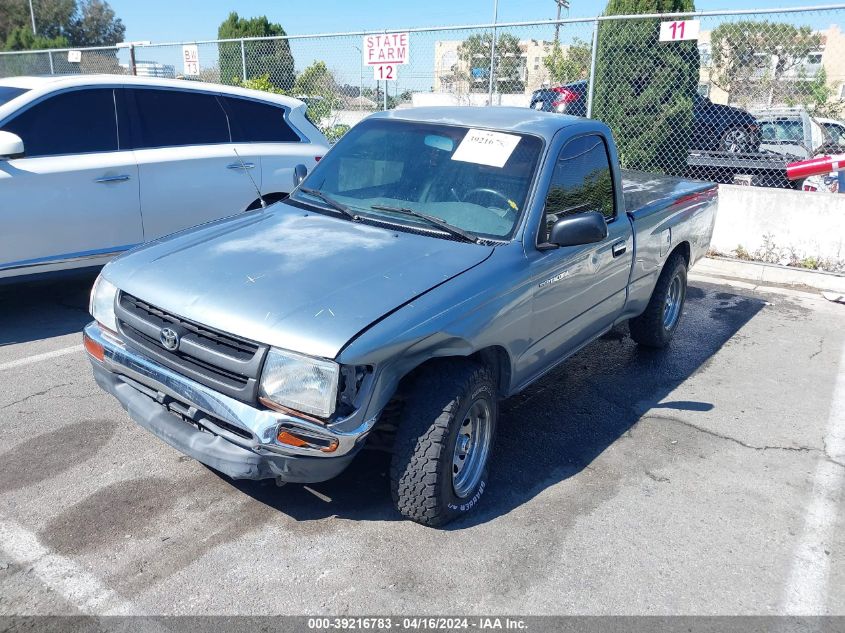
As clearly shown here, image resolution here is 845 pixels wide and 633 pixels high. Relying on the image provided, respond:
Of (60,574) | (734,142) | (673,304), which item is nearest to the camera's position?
(60,574)

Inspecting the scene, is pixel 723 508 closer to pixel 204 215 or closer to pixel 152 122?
pixel 204 215

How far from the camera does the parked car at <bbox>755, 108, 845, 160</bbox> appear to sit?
11719 millimetres

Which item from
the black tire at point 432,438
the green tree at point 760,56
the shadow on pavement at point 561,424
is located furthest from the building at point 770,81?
the black tire at point 432,438

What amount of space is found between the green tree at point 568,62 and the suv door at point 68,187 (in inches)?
308

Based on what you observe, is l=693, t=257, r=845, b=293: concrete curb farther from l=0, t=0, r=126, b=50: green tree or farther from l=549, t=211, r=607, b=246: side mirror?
l=0, t=0, r=126, b=50: green tree

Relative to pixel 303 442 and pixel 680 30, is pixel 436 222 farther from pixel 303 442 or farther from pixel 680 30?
pixel 680 30

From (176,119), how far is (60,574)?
4.45 meters

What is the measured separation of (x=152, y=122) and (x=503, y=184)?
12.2 ft

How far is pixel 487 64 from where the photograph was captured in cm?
1252

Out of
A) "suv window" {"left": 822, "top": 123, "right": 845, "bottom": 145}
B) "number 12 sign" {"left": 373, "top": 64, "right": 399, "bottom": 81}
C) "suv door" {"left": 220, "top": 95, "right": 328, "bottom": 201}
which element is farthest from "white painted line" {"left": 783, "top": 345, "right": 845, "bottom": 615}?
"suv window" {"left": 822, "top": 123, "right": 845, "bottom": 145}

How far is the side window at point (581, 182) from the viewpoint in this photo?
402 centimetres

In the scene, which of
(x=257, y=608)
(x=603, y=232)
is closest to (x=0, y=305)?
(x=257, y=608)

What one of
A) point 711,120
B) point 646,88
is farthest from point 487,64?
point 711,120

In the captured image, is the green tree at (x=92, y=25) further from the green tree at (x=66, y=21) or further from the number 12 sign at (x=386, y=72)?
the number 12 sign at (x=386, y=72)
